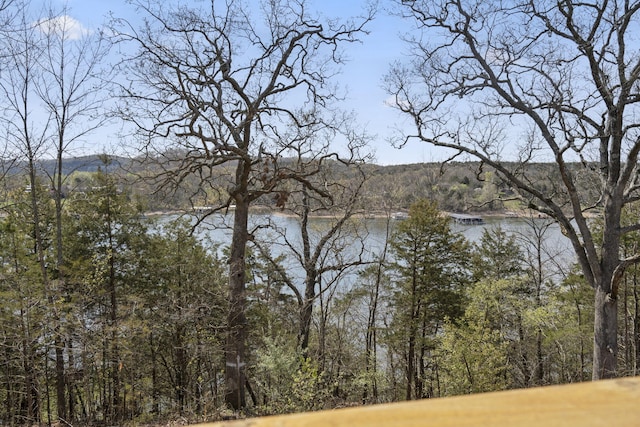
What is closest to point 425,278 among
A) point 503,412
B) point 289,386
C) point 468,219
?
point 289,386

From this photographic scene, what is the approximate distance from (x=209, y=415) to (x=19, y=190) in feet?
30.6

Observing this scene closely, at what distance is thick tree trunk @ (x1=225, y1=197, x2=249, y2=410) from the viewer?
9.16m

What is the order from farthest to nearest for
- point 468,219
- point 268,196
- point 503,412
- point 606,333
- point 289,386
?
point 468,219 → point 268,196 → point 289,386 → point 606,333 → point 503,412

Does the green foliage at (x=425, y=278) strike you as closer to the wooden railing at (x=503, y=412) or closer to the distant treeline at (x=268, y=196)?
the distant treeline at (x=268, y=196)

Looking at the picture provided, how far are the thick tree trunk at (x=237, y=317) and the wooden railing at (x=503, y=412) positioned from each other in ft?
28.5

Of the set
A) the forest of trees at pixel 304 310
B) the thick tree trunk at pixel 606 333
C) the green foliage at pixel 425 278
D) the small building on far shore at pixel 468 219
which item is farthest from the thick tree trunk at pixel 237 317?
the small building on far shore at pixel 468 219

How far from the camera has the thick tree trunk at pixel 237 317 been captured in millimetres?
9164

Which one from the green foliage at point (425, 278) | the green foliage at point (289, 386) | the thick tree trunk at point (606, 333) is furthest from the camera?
the green foliage at point (425, 278)

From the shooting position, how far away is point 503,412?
666 millimetres

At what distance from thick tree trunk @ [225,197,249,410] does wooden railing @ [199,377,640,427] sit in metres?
8.68

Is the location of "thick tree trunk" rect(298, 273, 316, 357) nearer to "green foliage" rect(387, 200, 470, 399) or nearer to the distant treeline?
the distant treeline

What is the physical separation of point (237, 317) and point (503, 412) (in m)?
9.20

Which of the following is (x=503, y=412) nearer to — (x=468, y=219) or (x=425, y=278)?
(x=425, y=278)

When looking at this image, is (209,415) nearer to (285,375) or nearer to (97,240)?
(285,375)
